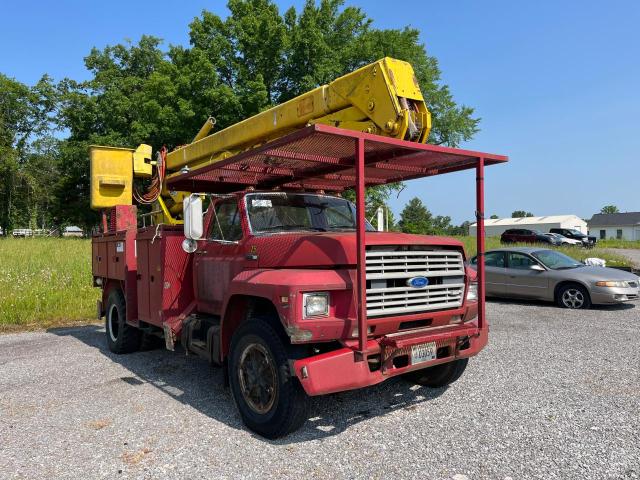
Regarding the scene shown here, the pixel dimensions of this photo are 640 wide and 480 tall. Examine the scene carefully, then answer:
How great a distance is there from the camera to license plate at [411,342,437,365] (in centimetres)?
400

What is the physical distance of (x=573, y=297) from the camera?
10750 mm

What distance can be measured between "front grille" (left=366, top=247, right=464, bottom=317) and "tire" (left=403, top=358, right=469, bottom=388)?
2.61 feet

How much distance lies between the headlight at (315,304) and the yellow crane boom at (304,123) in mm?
2224

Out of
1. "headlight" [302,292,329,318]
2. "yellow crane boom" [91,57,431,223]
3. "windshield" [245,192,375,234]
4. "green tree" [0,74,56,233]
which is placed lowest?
"headlight" [302,292,329,318]

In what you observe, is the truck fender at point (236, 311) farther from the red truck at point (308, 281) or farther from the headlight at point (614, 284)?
the headlight at point (614, 284)

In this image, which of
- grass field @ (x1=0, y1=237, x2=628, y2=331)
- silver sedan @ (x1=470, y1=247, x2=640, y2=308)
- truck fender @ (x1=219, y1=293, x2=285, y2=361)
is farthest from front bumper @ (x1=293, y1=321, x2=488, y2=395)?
grass field @ (x1=0, y1=237, x2=628, y2=331)

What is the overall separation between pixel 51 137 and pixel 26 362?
47464mm

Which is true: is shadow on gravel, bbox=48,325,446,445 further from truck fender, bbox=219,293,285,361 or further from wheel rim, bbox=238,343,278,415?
truck fender, bbox=219,293,285,361

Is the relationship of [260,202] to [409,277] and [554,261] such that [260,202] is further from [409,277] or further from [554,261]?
[554,261]

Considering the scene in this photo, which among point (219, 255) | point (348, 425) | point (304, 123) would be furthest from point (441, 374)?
point (304, 123)

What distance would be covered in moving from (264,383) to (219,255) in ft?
5.40

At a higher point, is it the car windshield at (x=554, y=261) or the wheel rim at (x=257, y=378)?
the car windshield at (x=554, y=261)

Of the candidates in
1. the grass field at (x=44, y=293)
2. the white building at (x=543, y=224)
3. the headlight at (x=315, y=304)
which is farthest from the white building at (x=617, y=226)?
the headlight at (x=315, y=304)

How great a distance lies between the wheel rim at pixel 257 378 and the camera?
4039 mm
